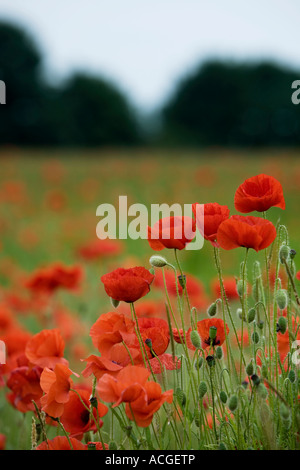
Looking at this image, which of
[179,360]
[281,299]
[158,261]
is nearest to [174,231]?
[158,261]

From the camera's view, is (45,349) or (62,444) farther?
(45,349)

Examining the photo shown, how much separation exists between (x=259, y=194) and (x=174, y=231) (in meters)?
0.12

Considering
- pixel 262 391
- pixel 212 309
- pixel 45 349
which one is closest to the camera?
pixel 262 391

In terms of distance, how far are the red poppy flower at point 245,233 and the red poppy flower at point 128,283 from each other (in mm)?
98

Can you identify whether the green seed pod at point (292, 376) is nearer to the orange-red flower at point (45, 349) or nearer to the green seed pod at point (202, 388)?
the green seed pod at point (202, 388)

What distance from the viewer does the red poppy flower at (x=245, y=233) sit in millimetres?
667

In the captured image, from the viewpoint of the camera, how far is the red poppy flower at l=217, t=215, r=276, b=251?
667 mm

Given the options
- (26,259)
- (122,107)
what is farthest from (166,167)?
(122,107)

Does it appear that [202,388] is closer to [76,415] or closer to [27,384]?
[76,415]

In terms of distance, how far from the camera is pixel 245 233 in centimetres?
67

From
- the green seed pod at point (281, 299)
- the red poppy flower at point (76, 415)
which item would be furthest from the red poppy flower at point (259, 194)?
the red poppy flower at point (76, 415)

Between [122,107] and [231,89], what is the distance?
11.3 feet

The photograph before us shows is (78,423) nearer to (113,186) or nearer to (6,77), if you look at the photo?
(113,186)

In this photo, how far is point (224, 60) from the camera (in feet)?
60.3
